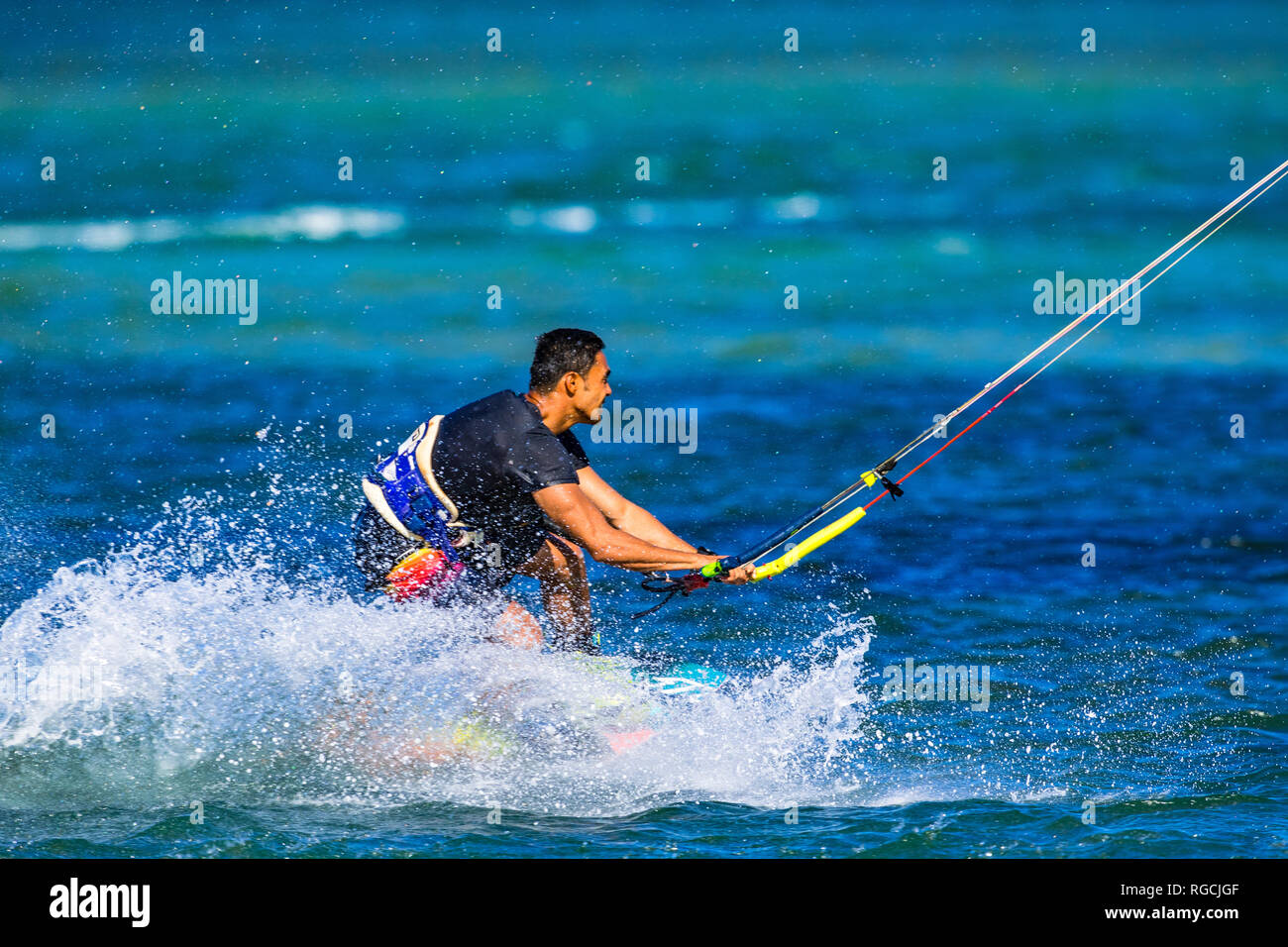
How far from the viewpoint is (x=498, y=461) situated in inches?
257

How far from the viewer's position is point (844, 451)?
1218 cm

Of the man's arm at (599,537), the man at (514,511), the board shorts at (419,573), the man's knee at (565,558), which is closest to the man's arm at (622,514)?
the man at (514,511)

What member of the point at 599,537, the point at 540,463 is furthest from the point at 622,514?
the point at 540,463

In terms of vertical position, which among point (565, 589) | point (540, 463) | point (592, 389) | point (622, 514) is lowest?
point (565, 589)

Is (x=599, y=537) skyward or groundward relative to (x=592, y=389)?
groundward

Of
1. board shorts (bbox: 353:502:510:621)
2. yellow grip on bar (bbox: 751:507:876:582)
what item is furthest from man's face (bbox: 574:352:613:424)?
yellow grip on bar (bbox: 751:507:876:582)

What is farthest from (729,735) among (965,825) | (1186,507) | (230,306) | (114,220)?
(114,220)

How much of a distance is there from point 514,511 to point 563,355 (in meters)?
0.65

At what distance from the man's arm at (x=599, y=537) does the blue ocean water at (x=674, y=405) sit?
0.57 m

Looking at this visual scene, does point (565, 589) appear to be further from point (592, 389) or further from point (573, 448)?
point (592, 389)

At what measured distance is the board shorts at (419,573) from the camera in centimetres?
684

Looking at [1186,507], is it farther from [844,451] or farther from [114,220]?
[114,220]
